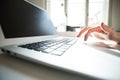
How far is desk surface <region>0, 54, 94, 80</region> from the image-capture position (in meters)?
0.19

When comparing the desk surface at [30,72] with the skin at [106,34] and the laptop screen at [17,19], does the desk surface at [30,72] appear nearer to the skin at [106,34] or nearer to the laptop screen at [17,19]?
the laptop screen at [17,19]

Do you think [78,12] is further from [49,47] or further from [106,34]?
[49,47]

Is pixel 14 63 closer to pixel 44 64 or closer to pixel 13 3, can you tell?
pixel 44 64

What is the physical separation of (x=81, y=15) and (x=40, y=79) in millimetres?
3458

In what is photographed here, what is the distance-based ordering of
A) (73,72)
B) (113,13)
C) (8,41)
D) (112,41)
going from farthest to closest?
(113,13) < (112,41) < (8,41) < (73,72)

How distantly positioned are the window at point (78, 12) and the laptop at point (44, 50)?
113 inches

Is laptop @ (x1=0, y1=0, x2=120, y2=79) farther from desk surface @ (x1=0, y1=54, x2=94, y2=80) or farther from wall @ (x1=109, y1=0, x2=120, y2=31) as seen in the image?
wall @ (x1=109, y1=0, x2=120, y2=31)

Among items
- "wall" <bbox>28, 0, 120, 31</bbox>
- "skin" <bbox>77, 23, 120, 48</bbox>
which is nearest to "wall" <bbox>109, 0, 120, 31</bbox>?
"wall" <bbox>28, 0, 120, 31</bbox>

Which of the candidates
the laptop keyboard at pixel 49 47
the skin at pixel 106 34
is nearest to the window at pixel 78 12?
the skin at pixel 106 34

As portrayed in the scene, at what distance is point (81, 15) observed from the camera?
3.49 m

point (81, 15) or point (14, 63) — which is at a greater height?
point (81, 15)

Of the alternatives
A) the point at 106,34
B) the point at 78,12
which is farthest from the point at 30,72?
the point at 78,12

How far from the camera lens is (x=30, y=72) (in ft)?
0.68

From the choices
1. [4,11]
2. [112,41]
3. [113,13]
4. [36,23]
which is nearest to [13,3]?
[4,11]
